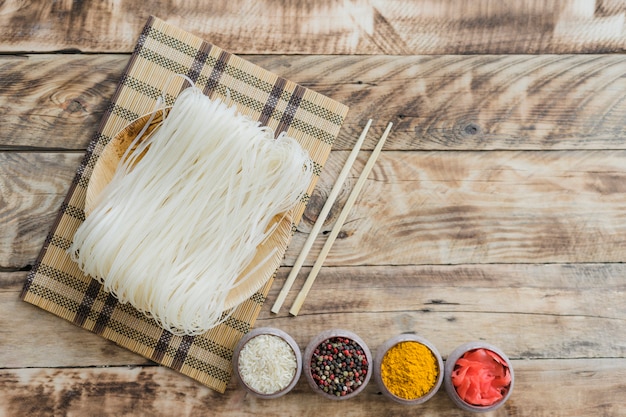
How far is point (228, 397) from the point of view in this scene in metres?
2.02

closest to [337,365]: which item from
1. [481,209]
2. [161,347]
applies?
[161,347]

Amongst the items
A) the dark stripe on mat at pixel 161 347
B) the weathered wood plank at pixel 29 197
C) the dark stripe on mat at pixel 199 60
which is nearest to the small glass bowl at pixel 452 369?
the dark stripe on mat at pixel 161 347

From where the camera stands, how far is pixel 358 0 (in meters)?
2.10

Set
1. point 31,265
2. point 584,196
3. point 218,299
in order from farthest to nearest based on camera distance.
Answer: point 584,196 → point 31,265 → point 218,299

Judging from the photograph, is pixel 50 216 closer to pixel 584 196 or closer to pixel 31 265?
pixel 31 265

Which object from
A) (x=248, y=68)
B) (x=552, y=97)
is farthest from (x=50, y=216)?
(x=552, y=97)

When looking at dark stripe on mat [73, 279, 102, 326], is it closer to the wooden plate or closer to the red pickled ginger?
the wooden plate

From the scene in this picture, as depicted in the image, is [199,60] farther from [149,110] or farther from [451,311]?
[451,311]

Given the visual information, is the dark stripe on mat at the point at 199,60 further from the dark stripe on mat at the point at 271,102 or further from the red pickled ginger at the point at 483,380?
the red pickled ginger at the point at 483,380

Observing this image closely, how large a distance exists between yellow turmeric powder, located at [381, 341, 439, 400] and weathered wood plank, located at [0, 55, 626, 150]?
66 centimetres

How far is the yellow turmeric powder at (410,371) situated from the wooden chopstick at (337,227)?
1.08ft

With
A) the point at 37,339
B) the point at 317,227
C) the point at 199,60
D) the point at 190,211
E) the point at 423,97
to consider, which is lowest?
the point at 37,339

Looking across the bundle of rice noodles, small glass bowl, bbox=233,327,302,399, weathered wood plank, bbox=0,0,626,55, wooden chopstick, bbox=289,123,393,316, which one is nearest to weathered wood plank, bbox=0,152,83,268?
the bundle of rice noodles

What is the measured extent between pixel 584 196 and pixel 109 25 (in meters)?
1.68
